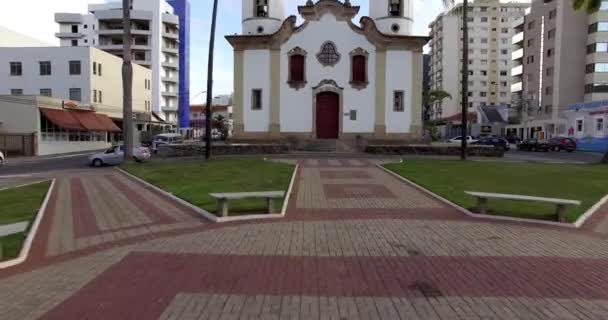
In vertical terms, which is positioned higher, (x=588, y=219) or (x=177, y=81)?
(x=177, y=81)

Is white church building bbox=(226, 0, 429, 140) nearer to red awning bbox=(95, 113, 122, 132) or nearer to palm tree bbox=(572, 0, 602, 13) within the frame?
palm tree bbox=(572, 0, 602, 13)

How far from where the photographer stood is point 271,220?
382 inches

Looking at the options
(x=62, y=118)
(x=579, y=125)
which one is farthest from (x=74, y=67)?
(x=579, y=125)

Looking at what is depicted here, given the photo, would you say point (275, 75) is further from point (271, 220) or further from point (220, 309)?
point (220, 309)

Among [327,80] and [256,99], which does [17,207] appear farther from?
[327,80]

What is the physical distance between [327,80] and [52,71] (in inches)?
1390

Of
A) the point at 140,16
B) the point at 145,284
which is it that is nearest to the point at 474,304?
the point at 145,284

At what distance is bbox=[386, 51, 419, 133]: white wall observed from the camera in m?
34.7

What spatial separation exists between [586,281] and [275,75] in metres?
30.4

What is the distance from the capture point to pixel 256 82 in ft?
115

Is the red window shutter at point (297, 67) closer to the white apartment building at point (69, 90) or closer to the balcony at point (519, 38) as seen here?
the white apartment building at point (69, 90)

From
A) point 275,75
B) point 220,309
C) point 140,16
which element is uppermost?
point 140,16

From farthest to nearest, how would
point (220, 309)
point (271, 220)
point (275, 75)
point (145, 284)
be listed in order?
point (275, 75), point (271, 220), point (145, 284), point (220, 309)

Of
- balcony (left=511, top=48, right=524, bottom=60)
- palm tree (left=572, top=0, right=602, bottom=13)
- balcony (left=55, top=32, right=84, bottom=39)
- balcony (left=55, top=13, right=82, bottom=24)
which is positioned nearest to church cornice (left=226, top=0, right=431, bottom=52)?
palm tree (left=572, top=0, right=602, bottom=13)
